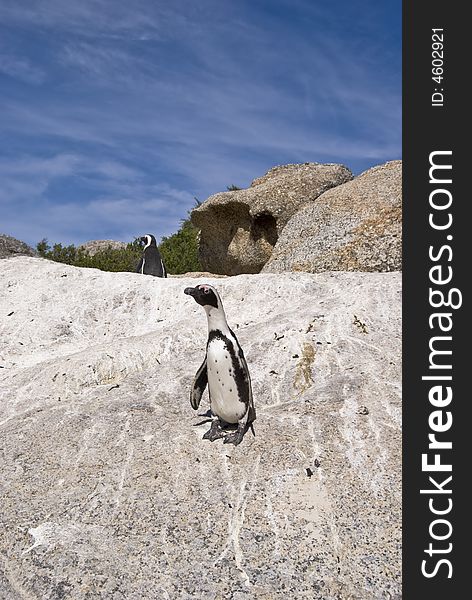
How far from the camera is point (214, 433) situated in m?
6.14

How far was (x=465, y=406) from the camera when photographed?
17.2ft

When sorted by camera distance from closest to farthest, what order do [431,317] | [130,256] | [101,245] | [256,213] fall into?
[431,317] → [256,213] → [130,256] → [101,245]

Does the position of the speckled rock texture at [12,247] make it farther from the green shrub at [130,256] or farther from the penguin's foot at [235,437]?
the penguin's foot at [235,437]

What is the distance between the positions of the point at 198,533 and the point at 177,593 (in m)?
0.58

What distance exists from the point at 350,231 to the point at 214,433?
828 cm

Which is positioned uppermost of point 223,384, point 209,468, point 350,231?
point 350,231

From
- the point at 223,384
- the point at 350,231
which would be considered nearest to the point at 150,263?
the point at 350,231

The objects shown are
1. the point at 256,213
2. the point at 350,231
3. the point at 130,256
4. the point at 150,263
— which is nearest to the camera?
the point at 350,231

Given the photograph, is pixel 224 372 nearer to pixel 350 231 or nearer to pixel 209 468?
pixel 209 468

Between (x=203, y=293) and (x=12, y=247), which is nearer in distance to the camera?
(x=203, y=293)

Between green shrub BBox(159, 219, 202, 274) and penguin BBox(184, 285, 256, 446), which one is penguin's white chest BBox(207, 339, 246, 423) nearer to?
penguin BBox(184, 285, 256, 446)

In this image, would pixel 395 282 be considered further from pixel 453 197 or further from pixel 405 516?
pixel 405 516

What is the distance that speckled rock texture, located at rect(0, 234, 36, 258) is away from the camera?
61.6ft

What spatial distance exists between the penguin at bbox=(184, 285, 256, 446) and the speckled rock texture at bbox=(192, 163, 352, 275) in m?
12.7
